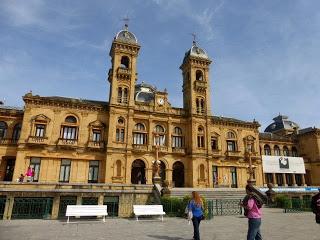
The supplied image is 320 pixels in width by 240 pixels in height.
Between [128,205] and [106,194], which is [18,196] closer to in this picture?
[106,194]

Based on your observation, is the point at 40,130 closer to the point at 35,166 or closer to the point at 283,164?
the point at 35,166

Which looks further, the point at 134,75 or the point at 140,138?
the point at 134,75

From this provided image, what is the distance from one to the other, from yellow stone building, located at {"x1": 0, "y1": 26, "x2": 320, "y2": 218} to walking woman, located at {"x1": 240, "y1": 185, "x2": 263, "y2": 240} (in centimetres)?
1734

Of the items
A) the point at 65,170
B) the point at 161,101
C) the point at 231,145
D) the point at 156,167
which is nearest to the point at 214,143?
the point at 231,145

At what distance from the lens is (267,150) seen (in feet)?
157

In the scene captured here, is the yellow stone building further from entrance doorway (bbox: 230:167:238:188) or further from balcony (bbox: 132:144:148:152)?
entrance doorway (bbox: 230:167:238:188)

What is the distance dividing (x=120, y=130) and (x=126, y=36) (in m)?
14.9

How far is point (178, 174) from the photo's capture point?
37938mm

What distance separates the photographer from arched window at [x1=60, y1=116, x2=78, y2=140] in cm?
3356

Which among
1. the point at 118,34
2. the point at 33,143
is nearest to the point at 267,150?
the point at 118,34

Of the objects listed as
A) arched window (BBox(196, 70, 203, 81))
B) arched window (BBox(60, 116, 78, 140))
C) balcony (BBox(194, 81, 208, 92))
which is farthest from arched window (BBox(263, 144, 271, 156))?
arched window (BBox(60, 116, 78, 140))

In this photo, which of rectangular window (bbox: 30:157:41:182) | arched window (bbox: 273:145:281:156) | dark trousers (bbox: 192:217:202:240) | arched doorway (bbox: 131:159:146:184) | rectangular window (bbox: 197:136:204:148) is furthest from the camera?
arched window (bbox: 273:145:281:156)

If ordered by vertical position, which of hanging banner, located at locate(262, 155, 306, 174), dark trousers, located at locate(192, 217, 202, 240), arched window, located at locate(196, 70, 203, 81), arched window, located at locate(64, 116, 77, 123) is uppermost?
arched window, located at locate(196, 70, 203, 81)

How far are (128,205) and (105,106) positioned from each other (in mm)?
16647
